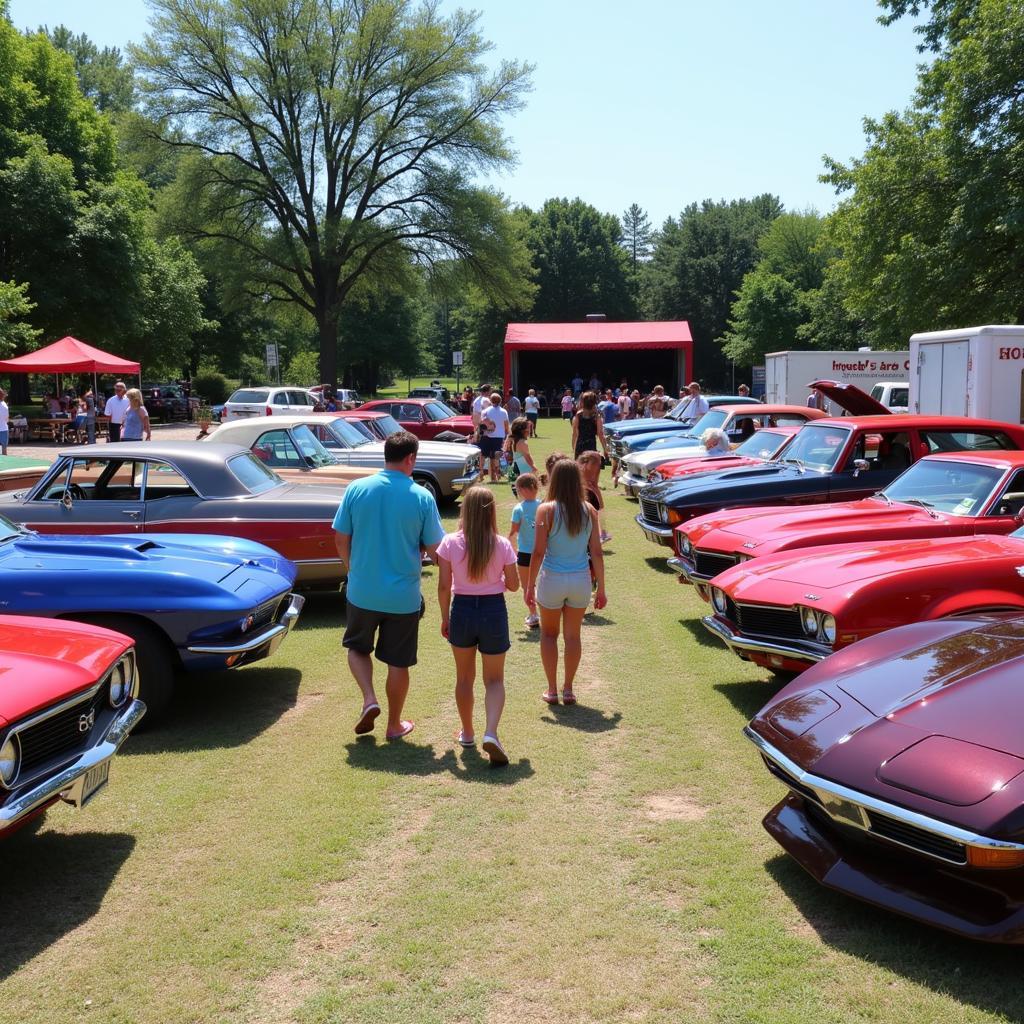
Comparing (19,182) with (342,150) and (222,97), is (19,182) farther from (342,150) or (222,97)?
(342,150)

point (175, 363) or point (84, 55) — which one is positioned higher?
point (84, 55)

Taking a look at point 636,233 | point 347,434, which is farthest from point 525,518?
point 636,233

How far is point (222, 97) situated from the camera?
127 ft

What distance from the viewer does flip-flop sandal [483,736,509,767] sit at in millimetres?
5526

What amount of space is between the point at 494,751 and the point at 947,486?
4.63 meters

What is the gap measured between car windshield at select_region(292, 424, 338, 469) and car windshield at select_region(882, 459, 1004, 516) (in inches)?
255

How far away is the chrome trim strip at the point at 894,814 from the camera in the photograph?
322 centimetres

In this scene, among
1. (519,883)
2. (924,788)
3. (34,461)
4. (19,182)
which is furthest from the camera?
(19,182)

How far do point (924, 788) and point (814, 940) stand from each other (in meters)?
0.74

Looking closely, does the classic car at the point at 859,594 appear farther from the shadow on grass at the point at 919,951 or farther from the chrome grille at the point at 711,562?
the shadow on grass at the point at 919,951

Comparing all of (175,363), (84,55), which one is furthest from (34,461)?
(84,55)

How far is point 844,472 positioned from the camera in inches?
411

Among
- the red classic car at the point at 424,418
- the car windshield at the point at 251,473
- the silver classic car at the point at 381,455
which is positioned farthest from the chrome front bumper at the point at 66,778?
the red classic car at the point at 424,418

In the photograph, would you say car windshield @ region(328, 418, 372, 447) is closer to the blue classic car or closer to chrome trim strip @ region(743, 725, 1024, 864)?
the blue classic car
